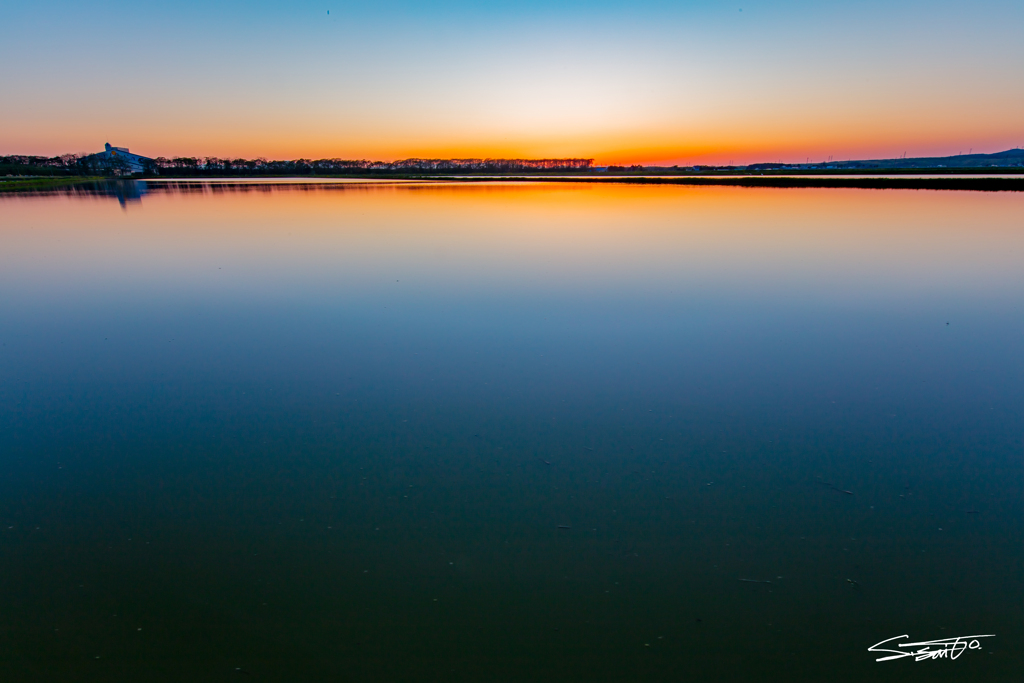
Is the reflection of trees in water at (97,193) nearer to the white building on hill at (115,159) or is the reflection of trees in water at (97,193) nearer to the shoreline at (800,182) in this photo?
the shoreline at (800,182)

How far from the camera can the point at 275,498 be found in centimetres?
397

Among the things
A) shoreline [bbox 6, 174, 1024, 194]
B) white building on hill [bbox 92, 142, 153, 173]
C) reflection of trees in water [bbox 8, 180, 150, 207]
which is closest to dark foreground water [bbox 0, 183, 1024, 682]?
reflection of trees in water [bbox 8, 180, 150, 207]

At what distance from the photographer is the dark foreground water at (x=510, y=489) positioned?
2914 millimetres

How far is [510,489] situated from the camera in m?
4.09

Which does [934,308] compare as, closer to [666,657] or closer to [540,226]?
[666,657]
